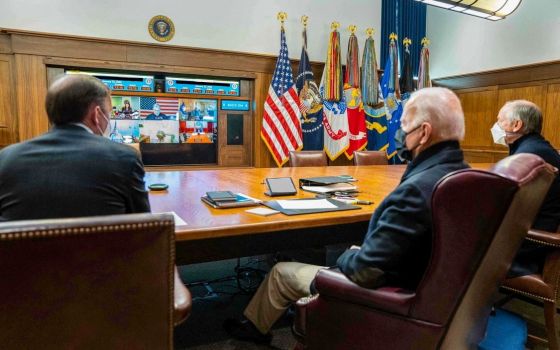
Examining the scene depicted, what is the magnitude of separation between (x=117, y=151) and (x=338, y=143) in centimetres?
441

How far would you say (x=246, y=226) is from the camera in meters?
1.49

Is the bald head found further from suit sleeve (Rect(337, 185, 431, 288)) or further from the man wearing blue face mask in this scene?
the man wearing blue face mask

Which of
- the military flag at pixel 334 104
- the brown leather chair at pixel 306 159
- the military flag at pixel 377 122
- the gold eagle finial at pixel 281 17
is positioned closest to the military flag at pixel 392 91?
the military flag at pixel 377 122

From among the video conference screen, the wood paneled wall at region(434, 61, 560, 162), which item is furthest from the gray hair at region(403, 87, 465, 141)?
the wood paneled wall at region(434, 61, 560, 162)

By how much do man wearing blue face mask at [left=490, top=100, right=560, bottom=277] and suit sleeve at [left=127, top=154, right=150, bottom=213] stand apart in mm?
1660

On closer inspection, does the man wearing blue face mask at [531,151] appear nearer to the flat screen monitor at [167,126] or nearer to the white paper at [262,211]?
the white paper at [262,211]

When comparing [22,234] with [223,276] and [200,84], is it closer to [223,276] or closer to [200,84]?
[223,276]

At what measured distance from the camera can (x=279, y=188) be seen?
2172 millimetres

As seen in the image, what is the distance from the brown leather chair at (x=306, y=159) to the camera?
3936 mm

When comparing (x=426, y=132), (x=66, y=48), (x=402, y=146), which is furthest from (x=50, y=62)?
(x=426, y=132)

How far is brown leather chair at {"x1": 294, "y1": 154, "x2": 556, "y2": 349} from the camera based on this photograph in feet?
3.08

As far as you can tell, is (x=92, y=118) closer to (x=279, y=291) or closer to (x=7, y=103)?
(x=279, y=291)

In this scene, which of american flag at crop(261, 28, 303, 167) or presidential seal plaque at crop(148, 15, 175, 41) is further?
american flag at crop(261, 28, 303, 167)

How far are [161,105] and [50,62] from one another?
4.08 ft
